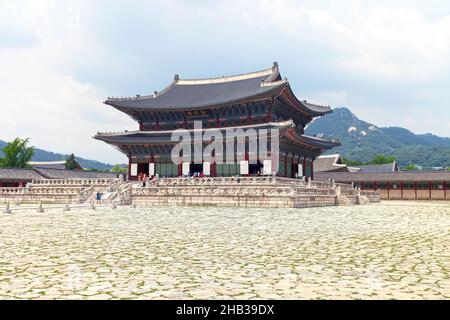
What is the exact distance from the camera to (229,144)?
44.2m

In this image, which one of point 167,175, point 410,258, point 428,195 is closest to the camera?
point 410,258

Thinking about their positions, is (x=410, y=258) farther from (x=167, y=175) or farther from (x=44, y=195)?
(x=167, y=175)

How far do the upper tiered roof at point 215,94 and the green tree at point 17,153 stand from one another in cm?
3058

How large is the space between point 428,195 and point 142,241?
57.5 m

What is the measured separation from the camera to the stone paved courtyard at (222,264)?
20.9 feet

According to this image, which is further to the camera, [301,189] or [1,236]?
[301,189]

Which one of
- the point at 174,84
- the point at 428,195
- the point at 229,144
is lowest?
the point at 428,195

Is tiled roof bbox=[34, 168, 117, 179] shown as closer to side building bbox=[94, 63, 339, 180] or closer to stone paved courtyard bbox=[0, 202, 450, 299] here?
side building bbox=[94, 63, 339, 180]

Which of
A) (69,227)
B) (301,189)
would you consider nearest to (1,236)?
(69,227)

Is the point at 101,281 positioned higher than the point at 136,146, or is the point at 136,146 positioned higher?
the point at 136,146

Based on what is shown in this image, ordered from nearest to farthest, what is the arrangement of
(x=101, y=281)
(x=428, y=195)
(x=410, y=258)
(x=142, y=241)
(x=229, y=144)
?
(x=101, y=281)
(x=410, y=258)
(x=142, y=241)
(x=229, y=144)
(x=428, y=195)

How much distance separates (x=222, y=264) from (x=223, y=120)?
130ft

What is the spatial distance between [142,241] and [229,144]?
32292 mm

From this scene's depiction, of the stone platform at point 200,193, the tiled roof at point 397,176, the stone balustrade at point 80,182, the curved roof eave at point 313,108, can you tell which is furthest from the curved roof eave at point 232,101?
the tiled roof at point 397,176
